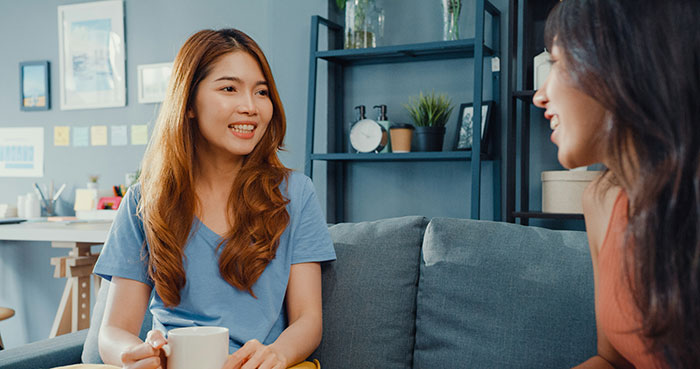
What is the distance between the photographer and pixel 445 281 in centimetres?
128

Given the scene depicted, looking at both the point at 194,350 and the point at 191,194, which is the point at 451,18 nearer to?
the point at 191,194

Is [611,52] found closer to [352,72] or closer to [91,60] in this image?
[352,72]

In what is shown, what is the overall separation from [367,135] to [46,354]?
152 cm

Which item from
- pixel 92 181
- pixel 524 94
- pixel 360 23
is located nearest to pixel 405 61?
pixel 360 23

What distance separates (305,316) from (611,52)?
0.80m

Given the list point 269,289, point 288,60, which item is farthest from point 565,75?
point 288,60

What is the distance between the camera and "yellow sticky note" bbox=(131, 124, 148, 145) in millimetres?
3285

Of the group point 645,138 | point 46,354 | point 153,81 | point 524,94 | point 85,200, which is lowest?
point 46,354

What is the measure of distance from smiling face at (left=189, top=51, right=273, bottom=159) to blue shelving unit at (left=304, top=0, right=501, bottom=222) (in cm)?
112

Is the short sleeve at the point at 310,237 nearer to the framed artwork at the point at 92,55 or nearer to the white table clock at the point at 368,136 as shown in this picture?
the white table clock at the point at 368,136

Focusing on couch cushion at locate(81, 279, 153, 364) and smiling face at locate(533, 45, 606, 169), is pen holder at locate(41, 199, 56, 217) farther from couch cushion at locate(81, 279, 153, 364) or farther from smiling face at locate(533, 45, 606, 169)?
smiling face at locate(533, 45, 606, 169)

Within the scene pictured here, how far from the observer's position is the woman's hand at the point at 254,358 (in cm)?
98

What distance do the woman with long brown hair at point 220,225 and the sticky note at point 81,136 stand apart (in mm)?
2270

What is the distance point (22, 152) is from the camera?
3.54 m
